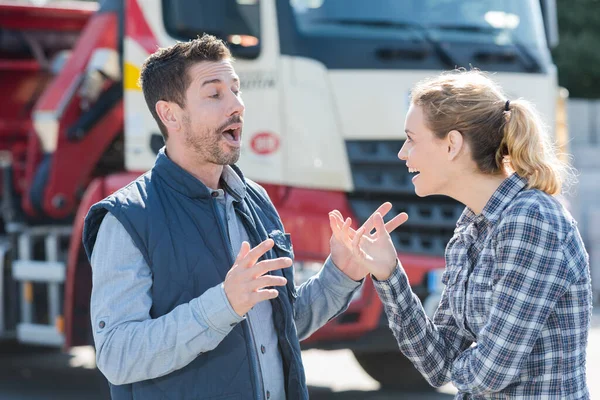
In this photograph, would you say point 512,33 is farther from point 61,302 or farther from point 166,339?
point 166,339

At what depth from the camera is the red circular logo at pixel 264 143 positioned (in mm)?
5367

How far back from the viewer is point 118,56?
20.2 ft

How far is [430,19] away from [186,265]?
143 inches

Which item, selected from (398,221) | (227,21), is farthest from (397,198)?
(398,221)

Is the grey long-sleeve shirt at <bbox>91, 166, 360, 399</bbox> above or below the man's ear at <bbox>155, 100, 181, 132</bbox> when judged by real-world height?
below

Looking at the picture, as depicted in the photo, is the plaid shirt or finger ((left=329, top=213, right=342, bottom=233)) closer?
the plaid shirt

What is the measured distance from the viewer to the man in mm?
2365

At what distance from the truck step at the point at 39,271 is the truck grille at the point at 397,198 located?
198 cm

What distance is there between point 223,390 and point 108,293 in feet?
Answer: 1.21

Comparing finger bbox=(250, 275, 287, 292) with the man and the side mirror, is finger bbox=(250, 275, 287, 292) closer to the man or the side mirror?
the man

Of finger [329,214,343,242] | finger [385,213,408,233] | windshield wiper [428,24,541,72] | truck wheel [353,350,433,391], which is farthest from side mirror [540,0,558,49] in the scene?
finger [329,214,343,242]

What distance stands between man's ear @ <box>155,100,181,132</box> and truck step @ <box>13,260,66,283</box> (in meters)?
3.71

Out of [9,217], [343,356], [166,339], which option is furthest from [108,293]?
[343,356]

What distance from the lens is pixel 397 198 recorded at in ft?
18.5
